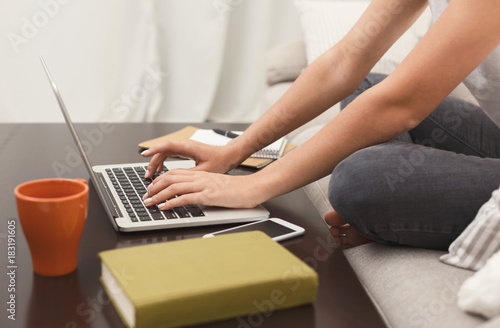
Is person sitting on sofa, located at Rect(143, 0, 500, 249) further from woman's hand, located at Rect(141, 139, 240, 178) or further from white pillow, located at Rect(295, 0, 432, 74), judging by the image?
white pillow, located at Rect(295, 0, 432, 74)

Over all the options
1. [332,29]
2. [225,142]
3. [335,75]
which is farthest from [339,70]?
[332,29]

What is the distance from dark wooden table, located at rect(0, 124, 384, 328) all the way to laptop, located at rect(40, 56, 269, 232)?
0.01m

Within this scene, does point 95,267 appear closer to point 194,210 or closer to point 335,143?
point 194,210

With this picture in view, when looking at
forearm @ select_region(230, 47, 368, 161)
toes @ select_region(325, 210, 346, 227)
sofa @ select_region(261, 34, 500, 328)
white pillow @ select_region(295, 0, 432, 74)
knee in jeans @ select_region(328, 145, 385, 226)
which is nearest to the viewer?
sofa @ select_region(261, 34, 500, 328)

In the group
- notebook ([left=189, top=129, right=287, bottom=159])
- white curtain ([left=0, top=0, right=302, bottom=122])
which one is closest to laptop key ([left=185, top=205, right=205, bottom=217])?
notebook ([left=189, top=129, right=287, bottom=159])

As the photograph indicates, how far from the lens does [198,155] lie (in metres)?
1.04

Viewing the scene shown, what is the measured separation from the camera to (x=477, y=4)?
30.6 inches

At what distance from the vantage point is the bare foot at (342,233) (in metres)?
0.93

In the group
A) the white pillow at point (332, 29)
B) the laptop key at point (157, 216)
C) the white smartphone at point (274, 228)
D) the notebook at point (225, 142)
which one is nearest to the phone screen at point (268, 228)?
the white smartphone at point (274, 228)

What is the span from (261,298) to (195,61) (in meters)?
2.42

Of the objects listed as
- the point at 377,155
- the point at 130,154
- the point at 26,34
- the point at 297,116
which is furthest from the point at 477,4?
the point at 26,34

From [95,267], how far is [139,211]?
17cm

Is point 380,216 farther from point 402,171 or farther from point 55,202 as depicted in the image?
point 55,202

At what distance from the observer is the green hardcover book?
0.54 metres
